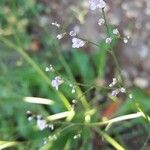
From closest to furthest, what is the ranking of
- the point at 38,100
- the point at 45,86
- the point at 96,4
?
the point at 96,4 → the point at 38,100 → the point at 45,86

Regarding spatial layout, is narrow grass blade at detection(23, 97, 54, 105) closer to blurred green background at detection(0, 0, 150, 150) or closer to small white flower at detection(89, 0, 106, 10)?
blurred green background at detection(0, 0, 150, 150)

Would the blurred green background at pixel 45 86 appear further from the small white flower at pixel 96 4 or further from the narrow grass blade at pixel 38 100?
the small white flower at pixel 96 4

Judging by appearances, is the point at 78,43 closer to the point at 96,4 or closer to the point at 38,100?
the point at 96,4

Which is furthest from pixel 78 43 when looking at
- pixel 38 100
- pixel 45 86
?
pixel 45 86

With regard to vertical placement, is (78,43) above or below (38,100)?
above

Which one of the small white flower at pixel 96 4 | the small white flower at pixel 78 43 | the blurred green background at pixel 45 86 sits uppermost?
the small white flower at pixel 96 4

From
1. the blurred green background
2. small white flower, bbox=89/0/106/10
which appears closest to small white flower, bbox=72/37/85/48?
small white flower, bbox=89/0/106/10

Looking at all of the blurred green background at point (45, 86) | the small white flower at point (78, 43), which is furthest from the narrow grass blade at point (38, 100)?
the small white flower at point (78, 43)

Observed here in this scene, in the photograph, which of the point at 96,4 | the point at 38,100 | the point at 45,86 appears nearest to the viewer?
the point at 96,4

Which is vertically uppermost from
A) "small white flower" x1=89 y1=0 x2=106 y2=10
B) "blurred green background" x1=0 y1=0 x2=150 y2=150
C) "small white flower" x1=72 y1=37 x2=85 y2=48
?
"small white flower" x1=89 y1=0 x2=106 y2=10

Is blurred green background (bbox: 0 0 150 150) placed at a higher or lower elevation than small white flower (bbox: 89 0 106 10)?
lower

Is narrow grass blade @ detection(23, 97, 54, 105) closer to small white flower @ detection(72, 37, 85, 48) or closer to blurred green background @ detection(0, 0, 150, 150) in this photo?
blurred green background @ detection(0, 0, 150, 150)

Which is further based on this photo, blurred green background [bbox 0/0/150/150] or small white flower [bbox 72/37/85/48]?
blurred green background [bbox 0/0/150/150]
